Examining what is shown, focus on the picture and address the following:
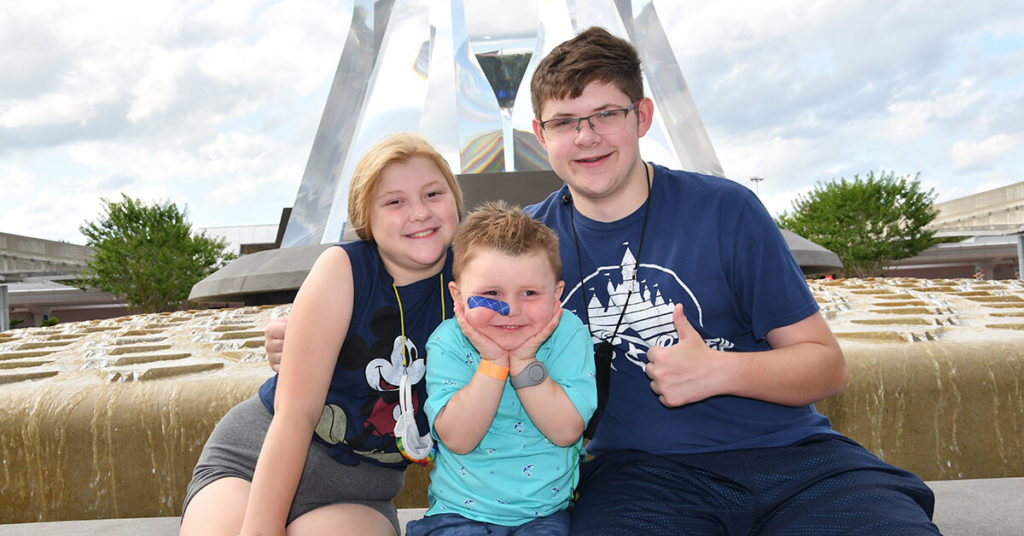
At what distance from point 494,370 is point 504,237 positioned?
0.31 m

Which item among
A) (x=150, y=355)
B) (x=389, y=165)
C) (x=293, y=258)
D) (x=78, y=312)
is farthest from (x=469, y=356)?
(x=78, y=312)

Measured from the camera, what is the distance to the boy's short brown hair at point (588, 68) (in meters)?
2.06

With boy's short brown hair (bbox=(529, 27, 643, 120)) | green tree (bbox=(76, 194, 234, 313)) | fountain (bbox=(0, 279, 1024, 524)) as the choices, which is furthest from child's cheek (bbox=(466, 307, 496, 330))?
green tree (bbox=(76, 194, 234, 313))

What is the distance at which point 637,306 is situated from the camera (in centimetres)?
206

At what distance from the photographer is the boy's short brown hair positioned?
2059mm

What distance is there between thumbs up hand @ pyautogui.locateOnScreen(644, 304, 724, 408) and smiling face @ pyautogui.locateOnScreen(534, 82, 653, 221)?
0.42 m

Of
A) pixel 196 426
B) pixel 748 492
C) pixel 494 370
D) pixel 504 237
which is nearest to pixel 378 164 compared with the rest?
pixel 504 237

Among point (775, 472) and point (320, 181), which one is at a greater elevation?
point (320, 181)

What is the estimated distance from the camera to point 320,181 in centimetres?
887

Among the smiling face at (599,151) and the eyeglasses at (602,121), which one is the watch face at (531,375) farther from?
the eyeglasses at (602,121)

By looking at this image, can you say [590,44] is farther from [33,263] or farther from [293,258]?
[33,263]

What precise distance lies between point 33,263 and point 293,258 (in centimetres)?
2757

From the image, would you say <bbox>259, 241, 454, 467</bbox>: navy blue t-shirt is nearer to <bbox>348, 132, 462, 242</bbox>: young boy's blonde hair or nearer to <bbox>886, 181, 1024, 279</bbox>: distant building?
<bbox>348, 132, 462, 242</bbox>: young boy's blonde hair

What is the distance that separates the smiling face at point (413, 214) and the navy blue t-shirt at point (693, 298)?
41 cm
